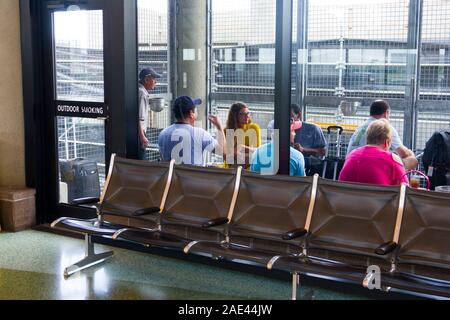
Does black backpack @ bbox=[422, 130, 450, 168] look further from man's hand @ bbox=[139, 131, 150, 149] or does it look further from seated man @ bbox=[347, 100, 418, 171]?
man's hand @ bbox=[139, 131, 150, 149]

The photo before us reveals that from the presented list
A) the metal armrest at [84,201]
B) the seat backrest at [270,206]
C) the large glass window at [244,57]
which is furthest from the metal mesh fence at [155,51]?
the seat backrest at [270,206]

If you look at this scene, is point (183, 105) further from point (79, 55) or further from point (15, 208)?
point (15, 208)

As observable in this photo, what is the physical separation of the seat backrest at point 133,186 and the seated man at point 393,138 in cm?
152

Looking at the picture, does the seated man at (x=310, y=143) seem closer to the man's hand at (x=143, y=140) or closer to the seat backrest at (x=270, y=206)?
the seat backrest at (x=270, y=206)

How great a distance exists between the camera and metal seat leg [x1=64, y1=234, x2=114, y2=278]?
4680 millimetres

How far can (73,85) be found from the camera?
5.81 meters

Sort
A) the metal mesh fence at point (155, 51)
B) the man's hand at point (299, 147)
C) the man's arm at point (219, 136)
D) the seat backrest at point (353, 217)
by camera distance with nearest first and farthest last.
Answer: the seat backrest at point (353, 217) → the man's hand at point (299, 147) → the man's arm at point (219, 136) → the metal mesh fence at point (155, 51)

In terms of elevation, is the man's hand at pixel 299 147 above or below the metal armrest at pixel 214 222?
above

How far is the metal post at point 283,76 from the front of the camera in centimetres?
454

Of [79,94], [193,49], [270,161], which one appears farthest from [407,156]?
[79,94]

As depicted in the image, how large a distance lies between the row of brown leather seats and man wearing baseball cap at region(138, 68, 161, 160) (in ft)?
2.01
